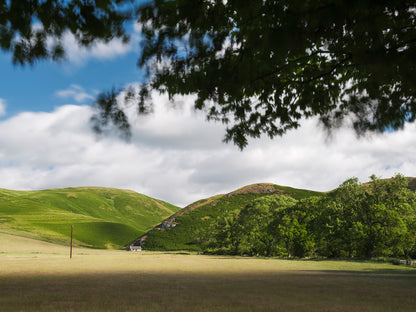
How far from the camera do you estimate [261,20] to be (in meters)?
6.39

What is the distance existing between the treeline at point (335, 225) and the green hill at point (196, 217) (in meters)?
21.8

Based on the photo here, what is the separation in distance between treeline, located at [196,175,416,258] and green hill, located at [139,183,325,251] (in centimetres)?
2181

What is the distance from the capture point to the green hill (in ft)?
311

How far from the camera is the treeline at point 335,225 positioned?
3953cm

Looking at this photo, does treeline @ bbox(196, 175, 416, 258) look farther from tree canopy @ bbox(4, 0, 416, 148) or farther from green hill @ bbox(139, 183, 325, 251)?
tree canopy @ bbox(4, 0, 416, 148)

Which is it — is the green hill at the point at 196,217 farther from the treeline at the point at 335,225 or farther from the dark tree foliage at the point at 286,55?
the dark tree foliage at the point at 286,55

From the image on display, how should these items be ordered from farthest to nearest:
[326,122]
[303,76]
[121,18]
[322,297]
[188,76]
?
[322,297]
[303,76]
[326,122]
[188,76]
[121,18]

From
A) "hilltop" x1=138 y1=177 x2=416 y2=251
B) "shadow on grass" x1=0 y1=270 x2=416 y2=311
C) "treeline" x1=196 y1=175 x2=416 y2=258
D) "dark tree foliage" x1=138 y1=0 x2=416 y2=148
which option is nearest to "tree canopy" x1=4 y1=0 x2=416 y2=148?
"dark tree foliage" x1=138 y1=0 x2=416 y2=148

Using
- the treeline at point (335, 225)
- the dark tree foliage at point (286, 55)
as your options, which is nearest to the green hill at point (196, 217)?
the treeline at point (335, 225)

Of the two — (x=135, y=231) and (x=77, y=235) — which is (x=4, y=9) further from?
(x=135, y=231)

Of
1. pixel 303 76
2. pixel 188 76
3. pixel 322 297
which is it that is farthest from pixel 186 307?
pixel 303 76

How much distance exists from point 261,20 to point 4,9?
204 inches

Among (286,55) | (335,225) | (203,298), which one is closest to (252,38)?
(286,55)

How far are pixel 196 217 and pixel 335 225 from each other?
68314 millimetres
